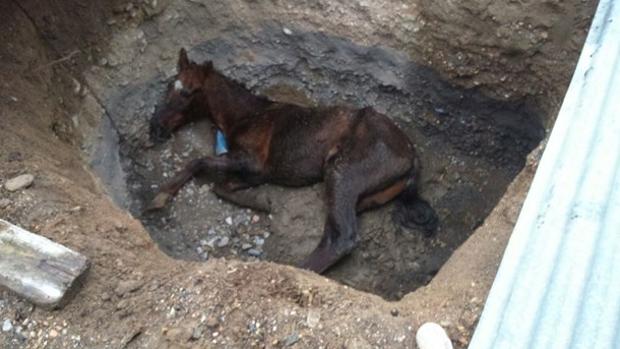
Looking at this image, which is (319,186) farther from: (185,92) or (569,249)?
(569,249)

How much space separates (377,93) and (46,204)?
2.42 metres

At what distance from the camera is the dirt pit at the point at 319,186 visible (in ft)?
15.0

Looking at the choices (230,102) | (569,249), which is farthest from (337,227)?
(569,249)

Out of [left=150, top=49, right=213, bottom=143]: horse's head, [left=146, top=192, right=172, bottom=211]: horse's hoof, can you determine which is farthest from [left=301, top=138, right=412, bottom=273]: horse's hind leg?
[left=150, top=49, right=213, bottom=143]: horse's head

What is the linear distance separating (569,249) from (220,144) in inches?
122

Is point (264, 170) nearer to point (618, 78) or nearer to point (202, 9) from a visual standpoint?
point (202, 9)

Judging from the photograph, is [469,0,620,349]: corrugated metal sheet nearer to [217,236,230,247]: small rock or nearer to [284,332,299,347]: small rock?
[284,332,299,347]: small rock

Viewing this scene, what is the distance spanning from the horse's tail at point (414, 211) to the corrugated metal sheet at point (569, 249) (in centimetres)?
186

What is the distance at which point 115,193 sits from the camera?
4523mm

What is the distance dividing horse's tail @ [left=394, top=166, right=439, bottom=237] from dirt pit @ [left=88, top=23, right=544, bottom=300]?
0.17ft

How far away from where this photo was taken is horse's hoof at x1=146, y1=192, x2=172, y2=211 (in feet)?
15.3

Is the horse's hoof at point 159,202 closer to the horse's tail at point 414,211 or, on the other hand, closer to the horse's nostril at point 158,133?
the horse's nostril at point 158,133

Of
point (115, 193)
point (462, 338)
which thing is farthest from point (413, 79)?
point (462, 338)

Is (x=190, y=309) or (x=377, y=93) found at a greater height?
(x=190, y=309)
